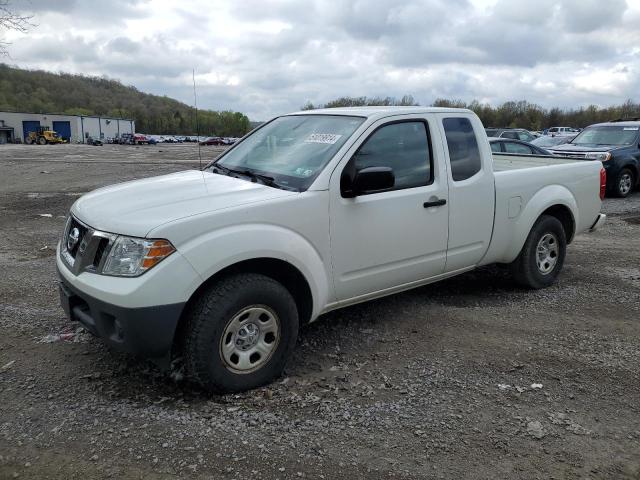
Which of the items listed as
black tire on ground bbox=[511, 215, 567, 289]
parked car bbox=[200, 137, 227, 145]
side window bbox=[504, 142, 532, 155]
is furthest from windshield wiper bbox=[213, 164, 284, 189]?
parked car bbox=[200, 137, 227, 145]

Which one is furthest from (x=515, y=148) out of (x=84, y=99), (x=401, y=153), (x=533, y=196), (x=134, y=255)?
(x=84, y=99)

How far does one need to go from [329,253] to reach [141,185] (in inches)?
62.5

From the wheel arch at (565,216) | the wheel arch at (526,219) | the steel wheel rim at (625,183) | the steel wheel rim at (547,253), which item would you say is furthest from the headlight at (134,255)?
the steel wheel rim at (625,183)

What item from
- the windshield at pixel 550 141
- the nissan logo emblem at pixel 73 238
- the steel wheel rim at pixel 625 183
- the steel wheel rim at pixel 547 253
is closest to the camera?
the nissan logo emblem at pixel 73 238

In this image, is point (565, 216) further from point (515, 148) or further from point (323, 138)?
point (515, 148)

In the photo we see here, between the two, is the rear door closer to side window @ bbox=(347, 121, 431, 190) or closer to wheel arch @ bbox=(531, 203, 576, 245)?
side window @ bbox=(347, 121, 431, 190)

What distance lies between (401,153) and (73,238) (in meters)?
2.56

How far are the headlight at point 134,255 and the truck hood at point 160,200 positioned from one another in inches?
2.4

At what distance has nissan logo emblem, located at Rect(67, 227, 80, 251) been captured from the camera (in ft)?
12.4

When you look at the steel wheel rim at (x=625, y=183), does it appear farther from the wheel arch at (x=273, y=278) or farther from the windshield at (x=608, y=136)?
the wheel arch at (x=273, y=278)

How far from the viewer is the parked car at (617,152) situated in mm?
13297

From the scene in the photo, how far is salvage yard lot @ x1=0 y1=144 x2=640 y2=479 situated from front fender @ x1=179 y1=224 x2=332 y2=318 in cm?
71

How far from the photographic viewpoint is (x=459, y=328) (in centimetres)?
491

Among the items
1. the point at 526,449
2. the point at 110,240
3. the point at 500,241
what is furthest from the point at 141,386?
the point at 500,241
